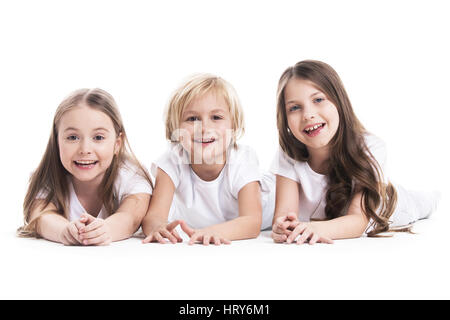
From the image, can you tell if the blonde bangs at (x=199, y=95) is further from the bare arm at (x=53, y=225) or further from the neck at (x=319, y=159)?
the bare arm at (x=53, y=225)

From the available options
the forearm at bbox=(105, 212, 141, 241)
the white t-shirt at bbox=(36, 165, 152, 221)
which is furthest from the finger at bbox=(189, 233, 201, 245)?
the white t-shirt at bbox=(36, 165, 152, 221)

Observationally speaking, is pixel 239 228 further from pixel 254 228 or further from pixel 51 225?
pixel 51 225

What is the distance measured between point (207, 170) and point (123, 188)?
1.46ft

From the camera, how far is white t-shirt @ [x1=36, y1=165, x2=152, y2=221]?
2629 millimetres

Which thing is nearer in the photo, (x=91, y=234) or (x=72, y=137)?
(x=91, y=234)

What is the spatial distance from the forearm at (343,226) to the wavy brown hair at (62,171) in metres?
0.94

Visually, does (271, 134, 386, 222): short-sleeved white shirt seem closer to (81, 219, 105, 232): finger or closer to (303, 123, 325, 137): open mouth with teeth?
(303, 123, 325, 137): open mouth with teeth

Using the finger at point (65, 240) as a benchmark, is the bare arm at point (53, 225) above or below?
above

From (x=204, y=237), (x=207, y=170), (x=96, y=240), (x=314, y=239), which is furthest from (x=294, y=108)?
(x=96, y=240)

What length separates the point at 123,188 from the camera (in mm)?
2646

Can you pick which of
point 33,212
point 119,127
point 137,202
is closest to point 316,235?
point 137,202

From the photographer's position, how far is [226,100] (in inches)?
102

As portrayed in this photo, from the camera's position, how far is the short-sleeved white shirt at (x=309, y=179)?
8.86 feet

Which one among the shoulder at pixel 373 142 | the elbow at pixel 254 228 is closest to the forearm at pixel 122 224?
the elbow at pixel 254 228
